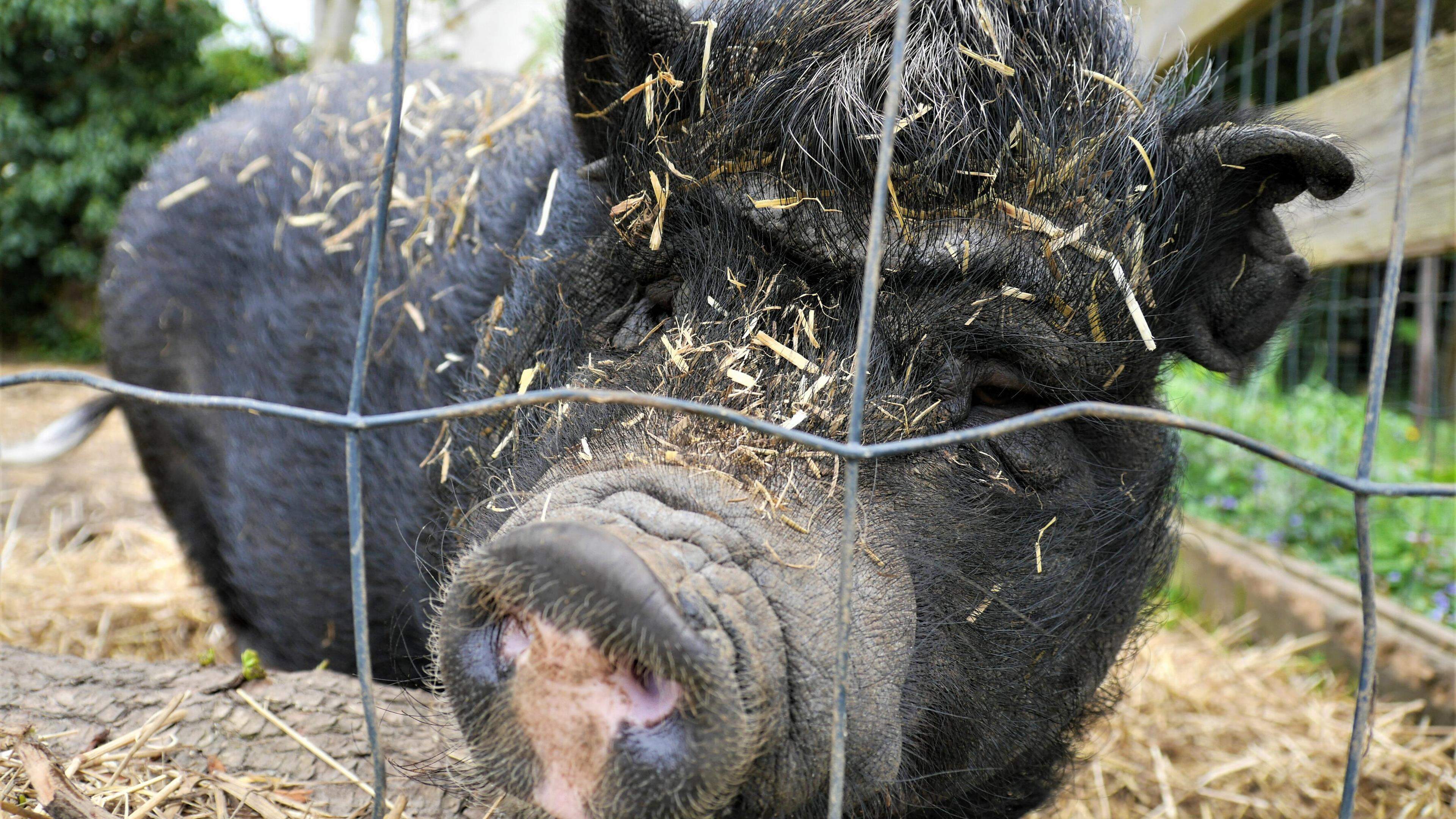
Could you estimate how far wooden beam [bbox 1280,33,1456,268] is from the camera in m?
3.21

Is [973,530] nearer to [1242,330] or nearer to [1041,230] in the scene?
[1041,230]

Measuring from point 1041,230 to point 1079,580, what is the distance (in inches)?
31.0

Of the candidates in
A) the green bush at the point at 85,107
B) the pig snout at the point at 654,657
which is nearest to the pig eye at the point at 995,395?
the pig snout at the point at 654,657

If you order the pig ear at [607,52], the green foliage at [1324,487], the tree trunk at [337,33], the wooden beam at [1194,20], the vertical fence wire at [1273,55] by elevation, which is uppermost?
the tree trunk at [337,33]

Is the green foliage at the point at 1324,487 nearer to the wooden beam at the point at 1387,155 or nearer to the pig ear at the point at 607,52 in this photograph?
the wooden beam at the point at 1387,155

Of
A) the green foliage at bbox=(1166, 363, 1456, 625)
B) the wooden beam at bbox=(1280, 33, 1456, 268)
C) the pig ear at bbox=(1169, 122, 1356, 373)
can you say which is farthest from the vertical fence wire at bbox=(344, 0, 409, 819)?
the wooden beam at bbox=(1280, 33, 1456, 268)

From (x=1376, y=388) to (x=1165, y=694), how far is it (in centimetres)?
301

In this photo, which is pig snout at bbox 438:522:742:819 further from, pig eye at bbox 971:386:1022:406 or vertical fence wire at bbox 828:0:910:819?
pig eye at bbox 971:386:1022:406

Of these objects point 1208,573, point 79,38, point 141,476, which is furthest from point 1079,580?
point 79,38

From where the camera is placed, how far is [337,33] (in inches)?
353

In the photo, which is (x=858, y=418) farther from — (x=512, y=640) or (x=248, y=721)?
(x=248, y=721)

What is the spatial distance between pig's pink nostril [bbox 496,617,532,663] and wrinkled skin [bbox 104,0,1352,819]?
1 cm

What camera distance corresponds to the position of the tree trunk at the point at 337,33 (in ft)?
29.2

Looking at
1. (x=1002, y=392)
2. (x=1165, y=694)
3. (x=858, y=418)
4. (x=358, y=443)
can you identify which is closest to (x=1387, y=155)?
(x=1165, y=694)
